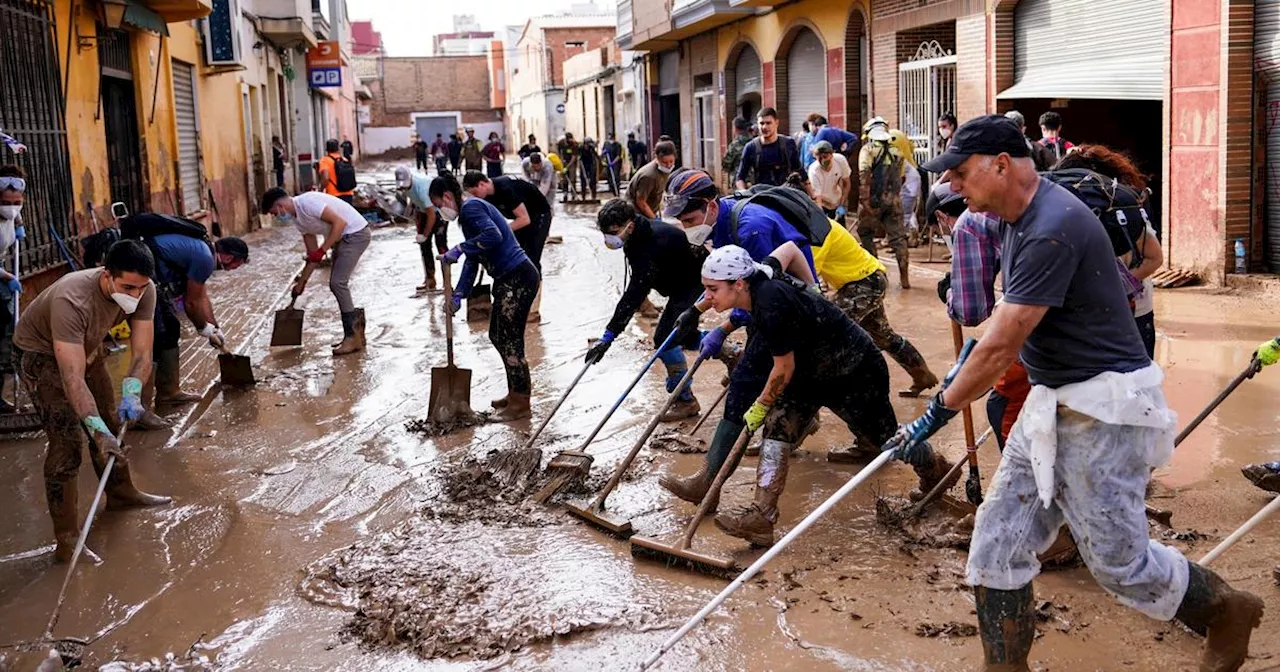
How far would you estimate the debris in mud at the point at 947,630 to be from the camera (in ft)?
12.9

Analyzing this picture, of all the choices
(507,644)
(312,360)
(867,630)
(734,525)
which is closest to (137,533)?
(507,644)

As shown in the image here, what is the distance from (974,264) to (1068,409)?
5.03 ft

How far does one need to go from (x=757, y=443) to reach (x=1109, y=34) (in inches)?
305

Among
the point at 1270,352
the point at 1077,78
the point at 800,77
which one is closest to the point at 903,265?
the point at 1077,78

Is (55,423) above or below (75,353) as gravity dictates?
below

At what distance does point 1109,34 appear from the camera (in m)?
11.9

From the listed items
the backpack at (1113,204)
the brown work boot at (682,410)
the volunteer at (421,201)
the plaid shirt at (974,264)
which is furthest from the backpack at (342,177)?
the backpack at (1113,204)

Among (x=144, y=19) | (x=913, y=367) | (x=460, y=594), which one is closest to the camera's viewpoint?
(x=460, y=594)

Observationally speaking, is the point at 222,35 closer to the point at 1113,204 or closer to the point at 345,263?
the point at 345,263

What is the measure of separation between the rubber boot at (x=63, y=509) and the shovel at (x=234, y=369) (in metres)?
3.16

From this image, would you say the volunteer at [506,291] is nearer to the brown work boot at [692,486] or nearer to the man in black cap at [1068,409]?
the brown work boot at [692,486]

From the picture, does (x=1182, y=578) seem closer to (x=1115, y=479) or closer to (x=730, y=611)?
(x=1115, y=479)

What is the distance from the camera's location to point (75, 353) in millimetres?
5031

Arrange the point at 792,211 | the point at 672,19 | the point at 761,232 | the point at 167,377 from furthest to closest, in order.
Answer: the point at 672,19 < the point at 167,377 < the point at 792,211 < the point at 761,232
